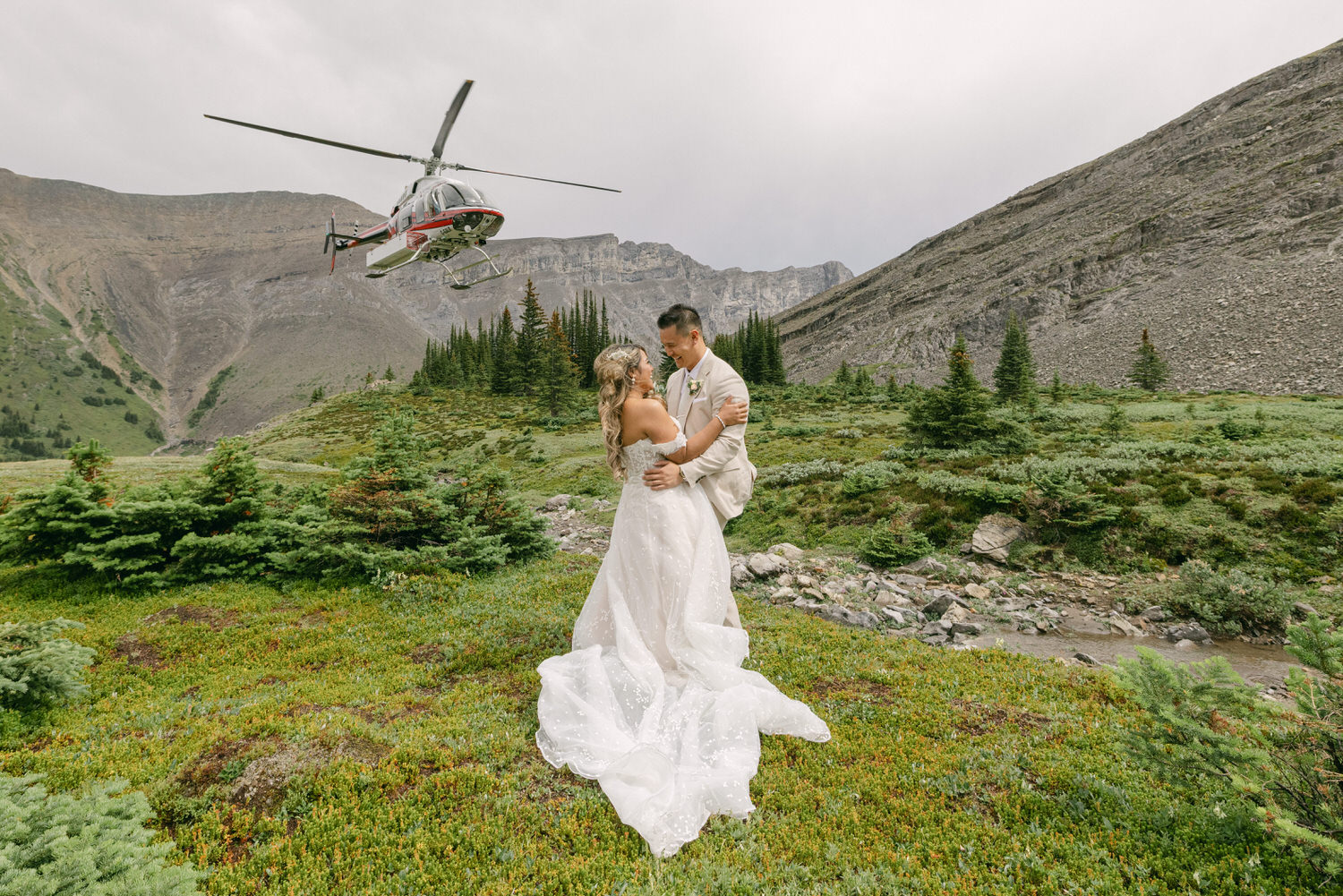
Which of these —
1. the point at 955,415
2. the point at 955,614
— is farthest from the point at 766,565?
the point at 955,415

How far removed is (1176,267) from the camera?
83.7 meters

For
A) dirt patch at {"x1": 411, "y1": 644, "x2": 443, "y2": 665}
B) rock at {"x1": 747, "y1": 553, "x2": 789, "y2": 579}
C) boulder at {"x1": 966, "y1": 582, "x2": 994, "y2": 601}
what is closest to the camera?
dirt patch at {"x1": 411, "y1": 644, "x2": 443, "y2": 665}

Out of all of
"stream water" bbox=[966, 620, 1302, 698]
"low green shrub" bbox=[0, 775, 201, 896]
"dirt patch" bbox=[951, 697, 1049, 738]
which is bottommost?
"stream water" bbox=[966, 620, 1302, 698]

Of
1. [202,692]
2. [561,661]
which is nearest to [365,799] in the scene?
[561,661]

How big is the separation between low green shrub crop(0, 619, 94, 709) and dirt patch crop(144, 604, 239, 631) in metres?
2.60

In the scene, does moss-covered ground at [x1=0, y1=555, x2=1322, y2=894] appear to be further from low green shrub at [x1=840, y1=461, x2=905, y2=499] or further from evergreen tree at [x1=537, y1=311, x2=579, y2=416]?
evergreen tree at [x1=537, y1=311, x2=579, y2=416]

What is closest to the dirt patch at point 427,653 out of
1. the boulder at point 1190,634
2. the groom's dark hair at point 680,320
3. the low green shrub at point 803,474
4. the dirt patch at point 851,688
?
the dirt patch at point 851,688

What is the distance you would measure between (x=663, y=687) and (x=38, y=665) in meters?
6.05

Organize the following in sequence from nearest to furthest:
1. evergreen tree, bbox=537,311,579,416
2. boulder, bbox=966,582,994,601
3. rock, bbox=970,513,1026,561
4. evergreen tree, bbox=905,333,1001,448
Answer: boulder, bbox=966,582,994,601 < rock, bbox=970,513,1026,561 < evergreen tree, bbox=905,333,1001,448 < evergreen tree, bbox=537,311,579,416

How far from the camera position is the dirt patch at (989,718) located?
547cm

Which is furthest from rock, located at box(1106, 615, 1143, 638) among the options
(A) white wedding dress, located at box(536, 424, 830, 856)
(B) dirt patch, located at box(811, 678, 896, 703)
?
(A) white wedding dress, located at box(536, 424, 830, 856)

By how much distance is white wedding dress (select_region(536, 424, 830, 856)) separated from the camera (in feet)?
13.8

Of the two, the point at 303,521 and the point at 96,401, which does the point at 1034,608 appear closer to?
the point at 303,521

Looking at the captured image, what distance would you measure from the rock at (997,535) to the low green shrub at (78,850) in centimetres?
1317
